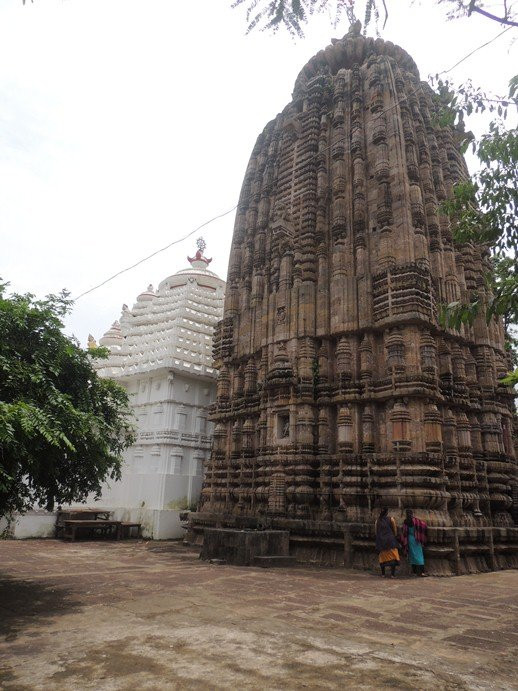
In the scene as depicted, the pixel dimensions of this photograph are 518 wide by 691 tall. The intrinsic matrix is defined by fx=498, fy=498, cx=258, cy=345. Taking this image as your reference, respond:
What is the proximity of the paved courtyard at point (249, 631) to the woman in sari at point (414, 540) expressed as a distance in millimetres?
683

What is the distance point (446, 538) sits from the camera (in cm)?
1242

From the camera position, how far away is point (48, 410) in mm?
7344

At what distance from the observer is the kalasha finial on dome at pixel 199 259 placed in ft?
97.1

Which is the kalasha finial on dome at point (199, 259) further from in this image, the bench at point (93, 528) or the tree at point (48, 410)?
the tree at point (48, 410)

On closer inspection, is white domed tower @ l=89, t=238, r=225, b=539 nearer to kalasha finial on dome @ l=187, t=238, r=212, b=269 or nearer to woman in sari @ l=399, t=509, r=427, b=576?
kalasha finial on dome @ l=187, t=238, r=212, b=269

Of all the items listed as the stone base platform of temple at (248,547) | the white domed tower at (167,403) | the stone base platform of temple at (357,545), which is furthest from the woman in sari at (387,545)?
the white domed tower at (167,403)

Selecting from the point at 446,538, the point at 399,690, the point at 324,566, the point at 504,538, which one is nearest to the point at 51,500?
the point at 399,690

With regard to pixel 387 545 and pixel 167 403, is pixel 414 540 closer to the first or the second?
pixel 387 545

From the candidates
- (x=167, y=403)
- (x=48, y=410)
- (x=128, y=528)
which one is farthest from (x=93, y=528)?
(x=48, y=410)

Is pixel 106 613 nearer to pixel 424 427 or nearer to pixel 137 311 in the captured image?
pixel 424 427

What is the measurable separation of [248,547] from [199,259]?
66.4 ft

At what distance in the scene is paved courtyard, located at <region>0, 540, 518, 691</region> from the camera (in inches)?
177

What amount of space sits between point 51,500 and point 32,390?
238 cm

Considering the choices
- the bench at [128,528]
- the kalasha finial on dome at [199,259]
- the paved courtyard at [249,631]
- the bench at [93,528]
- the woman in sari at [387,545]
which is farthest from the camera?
the kalasha finial on dome at [199,259]
